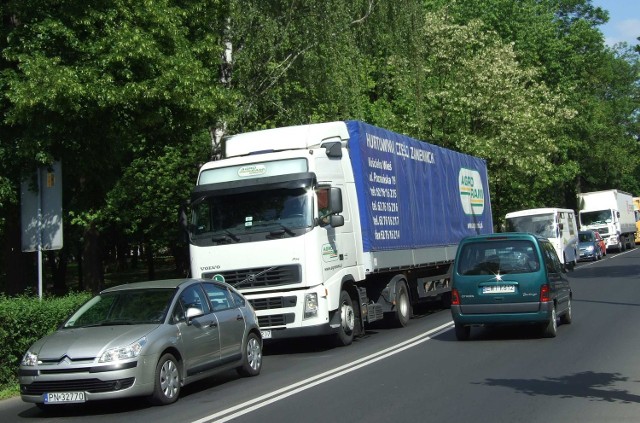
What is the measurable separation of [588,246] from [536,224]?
12.8m

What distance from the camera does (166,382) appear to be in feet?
35.7

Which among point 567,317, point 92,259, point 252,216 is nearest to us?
point 252,216

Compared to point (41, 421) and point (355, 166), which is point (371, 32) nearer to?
point (355, 166)

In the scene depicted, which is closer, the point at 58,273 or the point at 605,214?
the point at 58,273

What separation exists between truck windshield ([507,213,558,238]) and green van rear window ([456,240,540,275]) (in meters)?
24.8

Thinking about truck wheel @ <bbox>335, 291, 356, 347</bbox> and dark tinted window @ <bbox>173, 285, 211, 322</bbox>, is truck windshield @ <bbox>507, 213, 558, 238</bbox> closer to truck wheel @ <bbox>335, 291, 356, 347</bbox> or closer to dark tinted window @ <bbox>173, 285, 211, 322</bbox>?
truck wheel @ <bbox>335, 291, 356, 347</bbox>

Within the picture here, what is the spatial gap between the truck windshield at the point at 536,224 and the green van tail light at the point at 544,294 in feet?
82.4

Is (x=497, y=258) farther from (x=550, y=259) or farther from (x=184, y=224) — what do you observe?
(x=184, y=224)

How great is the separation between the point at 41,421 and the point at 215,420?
90.8 inches

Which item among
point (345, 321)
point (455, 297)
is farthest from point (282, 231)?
point (455, 297)

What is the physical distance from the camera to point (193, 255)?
51.5 feet

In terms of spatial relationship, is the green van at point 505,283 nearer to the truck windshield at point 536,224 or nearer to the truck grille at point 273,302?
the truck grille at point 273,302

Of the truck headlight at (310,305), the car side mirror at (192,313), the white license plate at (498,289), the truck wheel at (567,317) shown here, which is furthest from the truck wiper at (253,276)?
the truck wheel at (567,317)

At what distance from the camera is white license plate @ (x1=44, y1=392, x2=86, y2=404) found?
33.6ft
